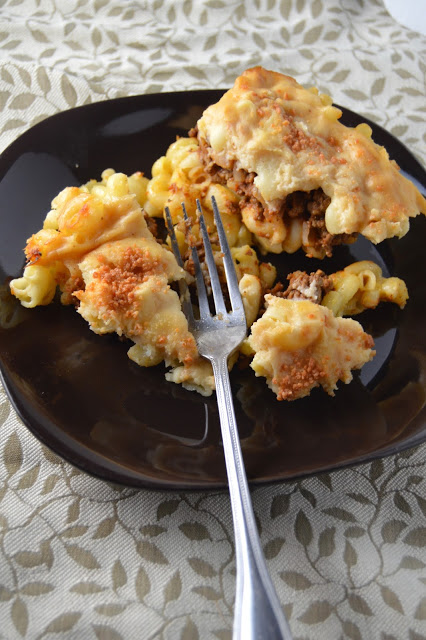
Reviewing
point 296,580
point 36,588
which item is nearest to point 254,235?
point 296,580

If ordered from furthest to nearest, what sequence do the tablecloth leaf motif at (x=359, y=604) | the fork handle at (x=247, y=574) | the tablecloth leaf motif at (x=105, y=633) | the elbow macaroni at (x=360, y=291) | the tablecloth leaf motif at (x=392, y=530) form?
the elbow macaroni at (x=360, y=291) < the tablecloth leaf motif at (x=392, y=530) < the tablecloth leaf motif at (x=359, y=604) < the tablecloth leaf motif at (x=105, y=633) < the fork handle at (x=247, y=574)

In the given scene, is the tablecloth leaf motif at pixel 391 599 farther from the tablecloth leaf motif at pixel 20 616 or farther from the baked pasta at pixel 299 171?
the baked pasta at pixel 299 171

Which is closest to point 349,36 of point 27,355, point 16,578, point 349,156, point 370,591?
point 349,156

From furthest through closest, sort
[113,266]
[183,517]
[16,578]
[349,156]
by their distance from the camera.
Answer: [349,156], [113,266], [183,517], [16,578]

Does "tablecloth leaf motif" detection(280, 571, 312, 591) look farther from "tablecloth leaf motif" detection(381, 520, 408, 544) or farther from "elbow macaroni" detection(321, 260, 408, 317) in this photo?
"elbow macaroni" detection(321, 260, 408, 317)

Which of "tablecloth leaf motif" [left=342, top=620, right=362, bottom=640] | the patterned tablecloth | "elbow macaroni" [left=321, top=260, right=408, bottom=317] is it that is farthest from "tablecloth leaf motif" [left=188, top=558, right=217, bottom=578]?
"elbow macaroni" [left=321, top=260, right=408, bottom=317]

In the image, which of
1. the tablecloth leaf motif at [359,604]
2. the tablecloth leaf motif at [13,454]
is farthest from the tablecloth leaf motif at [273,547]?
the tablecloth leaf motif at [13,454]

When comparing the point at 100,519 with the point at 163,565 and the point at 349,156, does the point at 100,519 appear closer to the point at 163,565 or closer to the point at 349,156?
the point at 163,565
